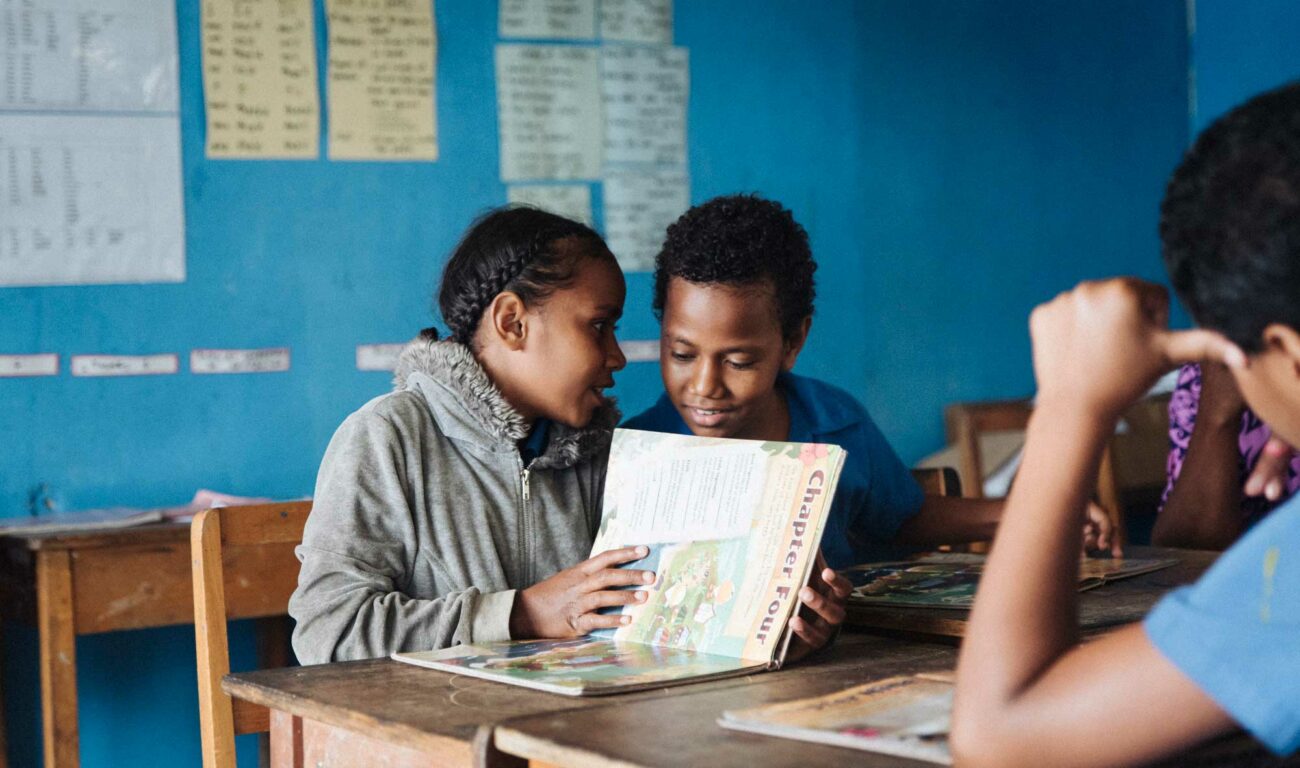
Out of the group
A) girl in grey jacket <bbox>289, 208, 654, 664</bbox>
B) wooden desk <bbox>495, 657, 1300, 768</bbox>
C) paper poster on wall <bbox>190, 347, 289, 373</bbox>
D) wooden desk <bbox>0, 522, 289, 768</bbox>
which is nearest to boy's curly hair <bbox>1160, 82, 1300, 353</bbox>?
wooden desk <bbox>495, 657, 1300, 768</bbox>

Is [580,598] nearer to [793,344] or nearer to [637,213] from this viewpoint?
[793,344]

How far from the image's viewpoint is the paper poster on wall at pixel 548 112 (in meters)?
3.60

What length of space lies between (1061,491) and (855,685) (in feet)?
1.22

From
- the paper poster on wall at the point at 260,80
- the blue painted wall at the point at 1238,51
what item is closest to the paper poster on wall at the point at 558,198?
the paper poster on wall at the point at 260,80

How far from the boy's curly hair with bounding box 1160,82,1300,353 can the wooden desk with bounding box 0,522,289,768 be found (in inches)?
87.3

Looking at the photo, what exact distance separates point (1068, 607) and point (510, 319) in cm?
102

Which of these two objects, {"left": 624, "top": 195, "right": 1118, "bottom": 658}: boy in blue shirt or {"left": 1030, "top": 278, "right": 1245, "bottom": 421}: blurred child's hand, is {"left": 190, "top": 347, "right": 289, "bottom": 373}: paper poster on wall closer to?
{"left": 624, "top": 195, "right": 1118, "bottom": 658}: boy in blue shirt

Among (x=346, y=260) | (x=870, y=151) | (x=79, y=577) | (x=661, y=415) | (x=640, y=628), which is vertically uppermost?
(x=870, y=151)

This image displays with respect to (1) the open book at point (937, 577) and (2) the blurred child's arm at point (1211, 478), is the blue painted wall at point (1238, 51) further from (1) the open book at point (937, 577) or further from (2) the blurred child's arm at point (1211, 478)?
(1) the open book at point (937, 577)

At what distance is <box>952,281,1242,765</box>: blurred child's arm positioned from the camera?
0.85m

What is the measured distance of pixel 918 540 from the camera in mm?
2199

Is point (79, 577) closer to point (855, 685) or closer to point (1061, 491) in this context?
point (855, 685)

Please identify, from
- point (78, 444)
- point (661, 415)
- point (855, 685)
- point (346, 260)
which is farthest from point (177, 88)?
point (855, 685)

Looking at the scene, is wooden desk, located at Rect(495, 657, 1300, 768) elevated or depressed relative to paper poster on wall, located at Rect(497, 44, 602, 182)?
depressed
